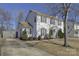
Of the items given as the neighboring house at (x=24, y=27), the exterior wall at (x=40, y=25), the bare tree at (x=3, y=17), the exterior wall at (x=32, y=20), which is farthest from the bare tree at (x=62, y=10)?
the bare tree at (x=3, y=17)

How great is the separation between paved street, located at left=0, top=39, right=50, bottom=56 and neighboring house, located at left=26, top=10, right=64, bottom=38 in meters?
0.21

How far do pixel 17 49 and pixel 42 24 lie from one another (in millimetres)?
501

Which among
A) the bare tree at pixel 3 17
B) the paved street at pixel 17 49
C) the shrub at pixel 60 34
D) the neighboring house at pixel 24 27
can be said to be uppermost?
the bare tree at pixel 3 17

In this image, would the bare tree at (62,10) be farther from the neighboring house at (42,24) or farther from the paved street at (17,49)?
the paved street at (17,49)

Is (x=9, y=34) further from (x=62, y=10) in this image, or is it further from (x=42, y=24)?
(x=62, y=10)

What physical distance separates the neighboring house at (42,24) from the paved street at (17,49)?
21 cm

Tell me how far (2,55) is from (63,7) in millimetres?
1100

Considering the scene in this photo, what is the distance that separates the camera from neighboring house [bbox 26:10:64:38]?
98.1 meters

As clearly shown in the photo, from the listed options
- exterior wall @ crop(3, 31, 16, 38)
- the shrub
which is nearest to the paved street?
exterior wall @ crop(3, 31, 16, 38)

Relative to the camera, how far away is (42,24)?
322 ft

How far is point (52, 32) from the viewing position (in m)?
98.1

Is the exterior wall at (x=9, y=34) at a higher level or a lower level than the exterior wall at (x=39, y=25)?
lower

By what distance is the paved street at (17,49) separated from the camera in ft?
322

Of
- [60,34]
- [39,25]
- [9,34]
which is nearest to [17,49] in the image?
[9,34]
